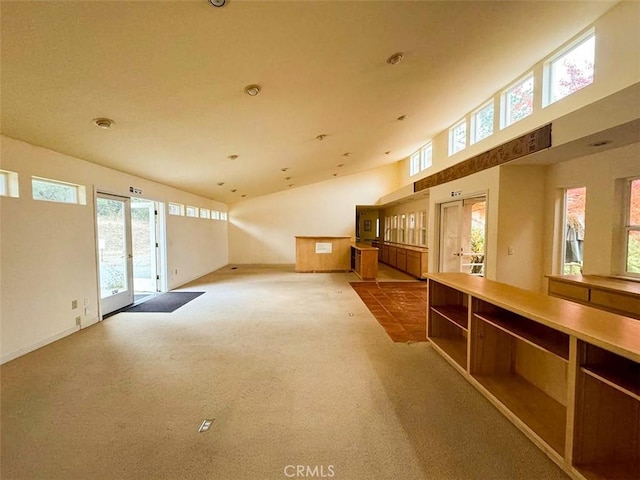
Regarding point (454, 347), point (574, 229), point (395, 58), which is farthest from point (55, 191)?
point (574, 229)

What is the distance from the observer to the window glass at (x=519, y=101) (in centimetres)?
402

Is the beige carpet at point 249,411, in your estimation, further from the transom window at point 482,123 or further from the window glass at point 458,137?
the window glass at point 458,137

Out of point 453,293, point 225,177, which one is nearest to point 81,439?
point 453,293

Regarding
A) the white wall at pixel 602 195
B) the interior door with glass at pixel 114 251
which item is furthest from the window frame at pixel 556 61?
the interior door with glass at pixel 114 251

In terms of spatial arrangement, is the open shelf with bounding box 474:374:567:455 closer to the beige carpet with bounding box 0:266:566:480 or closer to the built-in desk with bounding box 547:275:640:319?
the beige carpet with bounding box 0:266:566:480

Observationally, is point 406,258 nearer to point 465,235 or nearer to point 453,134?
point 465,235

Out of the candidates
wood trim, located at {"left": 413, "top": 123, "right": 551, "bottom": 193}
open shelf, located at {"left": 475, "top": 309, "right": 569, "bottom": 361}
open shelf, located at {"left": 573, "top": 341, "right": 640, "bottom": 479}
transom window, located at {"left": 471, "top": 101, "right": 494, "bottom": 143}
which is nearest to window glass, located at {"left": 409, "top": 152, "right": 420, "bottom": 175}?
wood trim, located at {"left": 413, "top": 123, "right": 551, "bottom": 193}

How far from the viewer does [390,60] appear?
273cm

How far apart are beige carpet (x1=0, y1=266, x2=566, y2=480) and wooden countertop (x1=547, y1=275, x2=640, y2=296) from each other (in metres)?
1.82

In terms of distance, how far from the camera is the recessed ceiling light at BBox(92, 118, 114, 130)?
2838 mm

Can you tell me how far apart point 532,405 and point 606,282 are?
196cm

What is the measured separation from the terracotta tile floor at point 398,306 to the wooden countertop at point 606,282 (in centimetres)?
181

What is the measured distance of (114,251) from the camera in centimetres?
459

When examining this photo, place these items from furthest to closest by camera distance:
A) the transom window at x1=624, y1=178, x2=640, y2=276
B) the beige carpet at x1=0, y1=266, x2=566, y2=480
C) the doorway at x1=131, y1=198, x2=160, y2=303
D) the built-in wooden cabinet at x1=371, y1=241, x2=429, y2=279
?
the built-in wooden cabinet at x1=371, y1=241, x2=429, y2=279, the doorway at x1=131, y1=198, x2=160, y2=303, the transom window at x1=624, y1=178, x2=640, y2=276, the beige carpet at x1=0, y1=266, x2=566, y2=480
